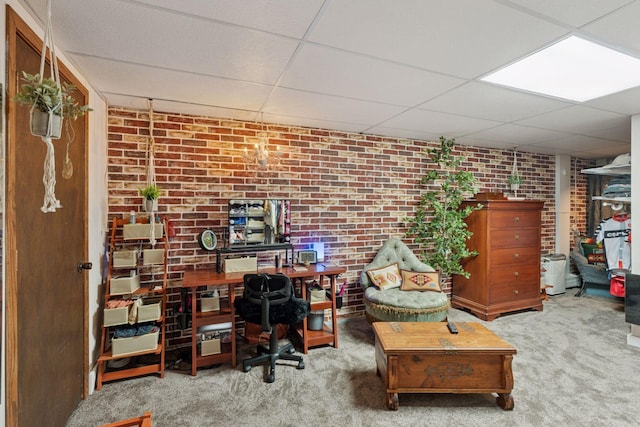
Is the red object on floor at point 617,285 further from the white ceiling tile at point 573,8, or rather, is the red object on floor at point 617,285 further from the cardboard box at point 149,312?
the cardboard box at point 149,312

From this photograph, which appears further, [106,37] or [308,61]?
[308,61]

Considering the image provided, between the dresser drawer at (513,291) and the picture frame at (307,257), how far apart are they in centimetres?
231

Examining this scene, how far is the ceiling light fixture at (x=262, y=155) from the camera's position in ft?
9.56

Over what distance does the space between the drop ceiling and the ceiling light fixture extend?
260 mm

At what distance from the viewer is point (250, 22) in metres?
1.56

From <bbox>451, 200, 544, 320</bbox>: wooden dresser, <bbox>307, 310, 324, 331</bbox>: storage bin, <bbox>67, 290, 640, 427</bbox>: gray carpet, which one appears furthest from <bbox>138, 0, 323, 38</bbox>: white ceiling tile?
<bbox>451, 200, 544, 320</bbox>: wooden dresser

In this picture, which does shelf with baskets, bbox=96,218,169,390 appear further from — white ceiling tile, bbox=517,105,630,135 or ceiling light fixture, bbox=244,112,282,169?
white ceiling tile, bbox=517,105,630,135

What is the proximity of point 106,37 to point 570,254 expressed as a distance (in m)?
6.74

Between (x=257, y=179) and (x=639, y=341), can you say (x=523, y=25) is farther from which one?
(x=639, y=341)

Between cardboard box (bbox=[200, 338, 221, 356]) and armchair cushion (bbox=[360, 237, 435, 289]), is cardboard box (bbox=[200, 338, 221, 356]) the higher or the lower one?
the lower one

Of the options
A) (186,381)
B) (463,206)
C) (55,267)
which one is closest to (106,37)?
(55,267)

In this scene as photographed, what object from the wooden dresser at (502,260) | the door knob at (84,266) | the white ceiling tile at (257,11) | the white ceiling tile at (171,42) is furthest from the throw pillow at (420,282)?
the door knob at (84,266)

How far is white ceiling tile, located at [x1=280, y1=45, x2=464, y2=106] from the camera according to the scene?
1954 millimetres

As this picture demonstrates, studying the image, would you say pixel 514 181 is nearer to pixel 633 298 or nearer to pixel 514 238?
pixel 514 238
